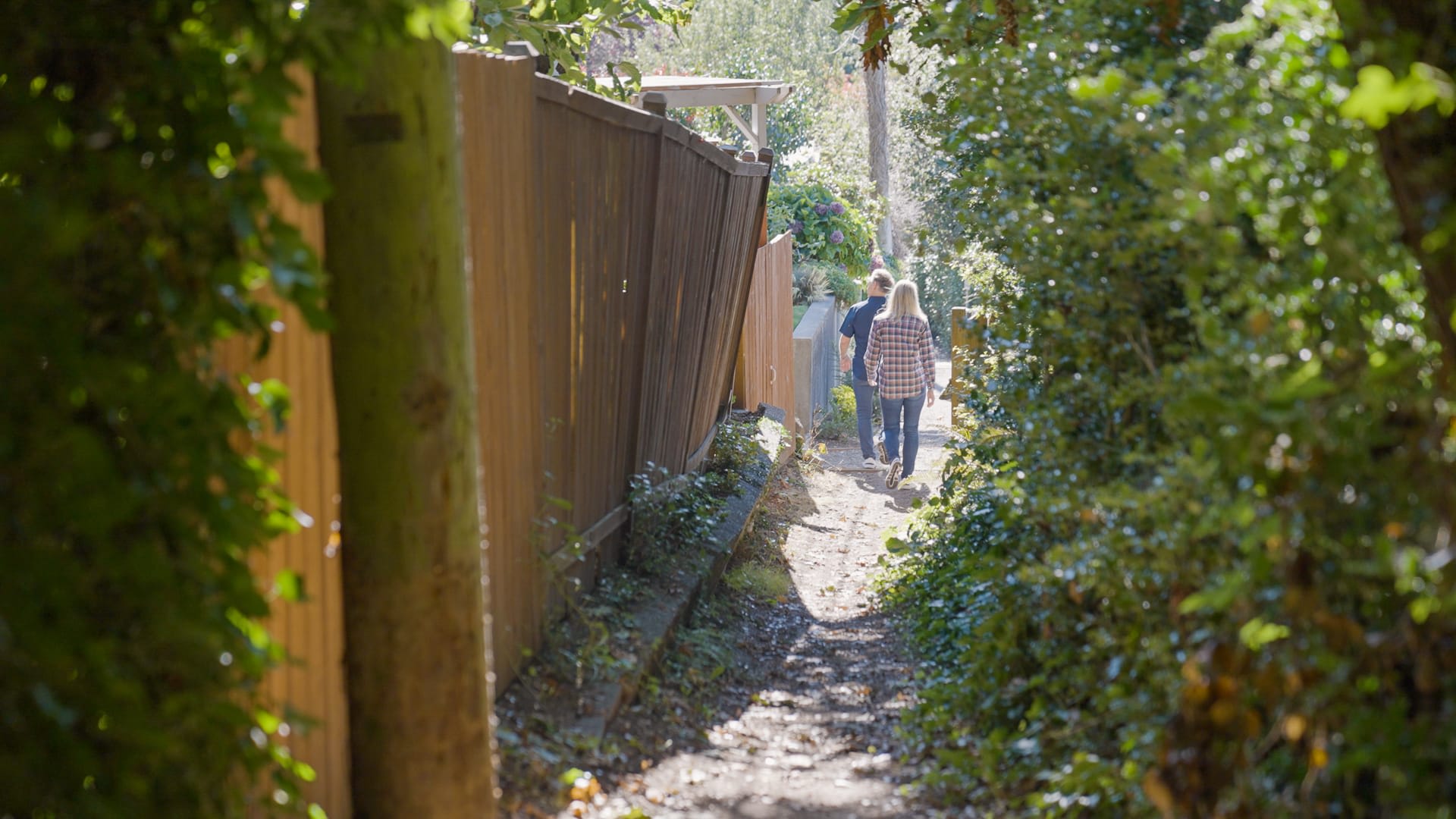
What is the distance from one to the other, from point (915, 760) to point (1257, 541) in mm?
2286

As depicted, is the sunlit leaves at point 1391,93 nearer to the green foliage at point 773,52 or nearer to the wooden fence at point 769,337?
the wooden fence at point 769,337

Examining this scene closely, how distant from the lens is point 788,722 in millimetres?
5039

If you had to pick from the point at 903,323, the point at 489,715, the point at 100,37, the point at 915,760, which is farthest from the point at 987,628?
the point at 903,323

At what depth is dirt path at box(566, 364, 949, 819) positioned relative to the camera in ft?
13.2

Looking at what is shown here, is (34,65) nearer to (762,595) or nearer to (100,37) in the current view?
(100,37)

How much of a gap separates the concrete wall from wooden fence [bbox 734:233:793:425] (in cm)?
36

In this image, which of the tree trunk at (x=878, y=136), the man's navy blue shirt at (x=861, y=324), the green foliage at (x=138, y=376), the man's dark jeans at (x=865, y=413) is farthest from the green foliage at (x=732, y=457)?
the tree trunk at (x=878, y=136)

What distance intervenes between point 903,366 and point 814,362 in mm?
2904

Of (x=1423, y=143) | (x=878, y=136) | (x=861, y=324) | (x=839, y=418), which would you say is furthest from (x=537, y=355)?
(x=878, y=136)

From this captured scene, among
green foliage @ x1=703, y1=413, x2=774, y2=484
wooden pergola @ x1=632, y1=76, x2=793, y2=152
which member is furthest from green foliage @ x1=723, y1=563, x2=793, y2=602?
wooden pergola @ x1=632, y1=76, x2=793, y2=152

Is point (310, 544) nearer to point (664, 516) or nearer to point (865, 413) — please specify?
point (664, 516)

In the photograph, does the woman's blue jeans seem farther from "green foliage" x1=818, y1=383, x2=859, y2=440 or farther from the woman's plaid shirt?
"green foliage" x1=818, y1=383, x2=859, y2=440

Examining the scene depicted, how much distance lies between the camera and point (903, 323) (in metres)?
11.8

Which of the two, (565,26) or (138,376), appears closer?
(138,376)
